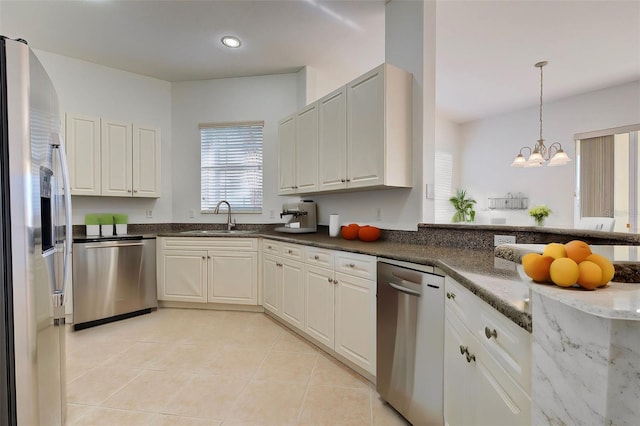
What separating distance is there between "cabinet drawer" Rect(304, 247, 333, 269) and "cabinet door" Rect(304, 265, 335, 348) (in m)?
0.04

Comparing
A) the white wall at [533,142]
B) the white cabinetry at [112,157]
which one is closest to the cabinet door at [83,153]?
the white cabinetry at [112,157]

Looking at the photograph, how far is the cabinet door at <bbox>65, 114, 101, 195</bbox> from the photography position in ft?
10.8

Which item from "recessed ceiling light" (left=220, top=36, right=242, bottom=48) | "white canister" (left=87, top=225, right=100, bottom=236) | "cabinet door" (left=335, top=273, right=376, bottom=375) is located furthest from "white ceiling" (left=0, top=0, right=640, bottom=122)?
"cabinet door" (left=335, top=273, right=376, bottom=375)

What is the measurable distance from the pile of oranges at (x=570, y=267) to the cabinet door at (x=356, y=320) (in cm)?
130

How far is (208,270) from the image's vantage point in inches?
141

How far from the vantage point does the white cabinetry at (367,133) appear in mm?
2404

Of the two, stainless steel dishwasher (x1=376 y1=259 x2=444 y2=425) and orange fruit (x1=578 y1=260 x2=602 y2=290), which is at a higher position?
orange fruit (x1=578 y1=260 x2=602 y2=290)

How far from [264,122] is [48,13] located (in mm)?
2268

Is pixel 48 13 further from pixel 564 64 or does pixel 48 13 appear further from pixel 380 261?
pixel 564 64

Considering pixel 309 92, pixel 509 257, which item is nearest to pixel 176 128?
pixel 309 92

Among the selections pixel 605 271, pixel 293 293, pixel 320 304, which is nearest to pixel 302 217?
pixel 293 293

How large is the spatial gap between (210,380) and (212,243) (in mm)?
1721

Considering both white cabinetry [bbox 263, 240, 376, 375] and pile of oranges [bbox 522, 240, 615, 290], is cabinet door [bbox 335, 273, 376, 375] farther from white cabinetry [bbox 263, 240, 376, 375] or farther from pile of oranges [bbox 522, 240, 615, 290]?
pile of oranges [bbox 522, 240, 615, 290]

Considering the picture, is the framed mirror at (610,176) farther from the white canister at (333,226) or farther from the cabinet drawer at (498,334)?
the cabinet drawer at (498,334)
